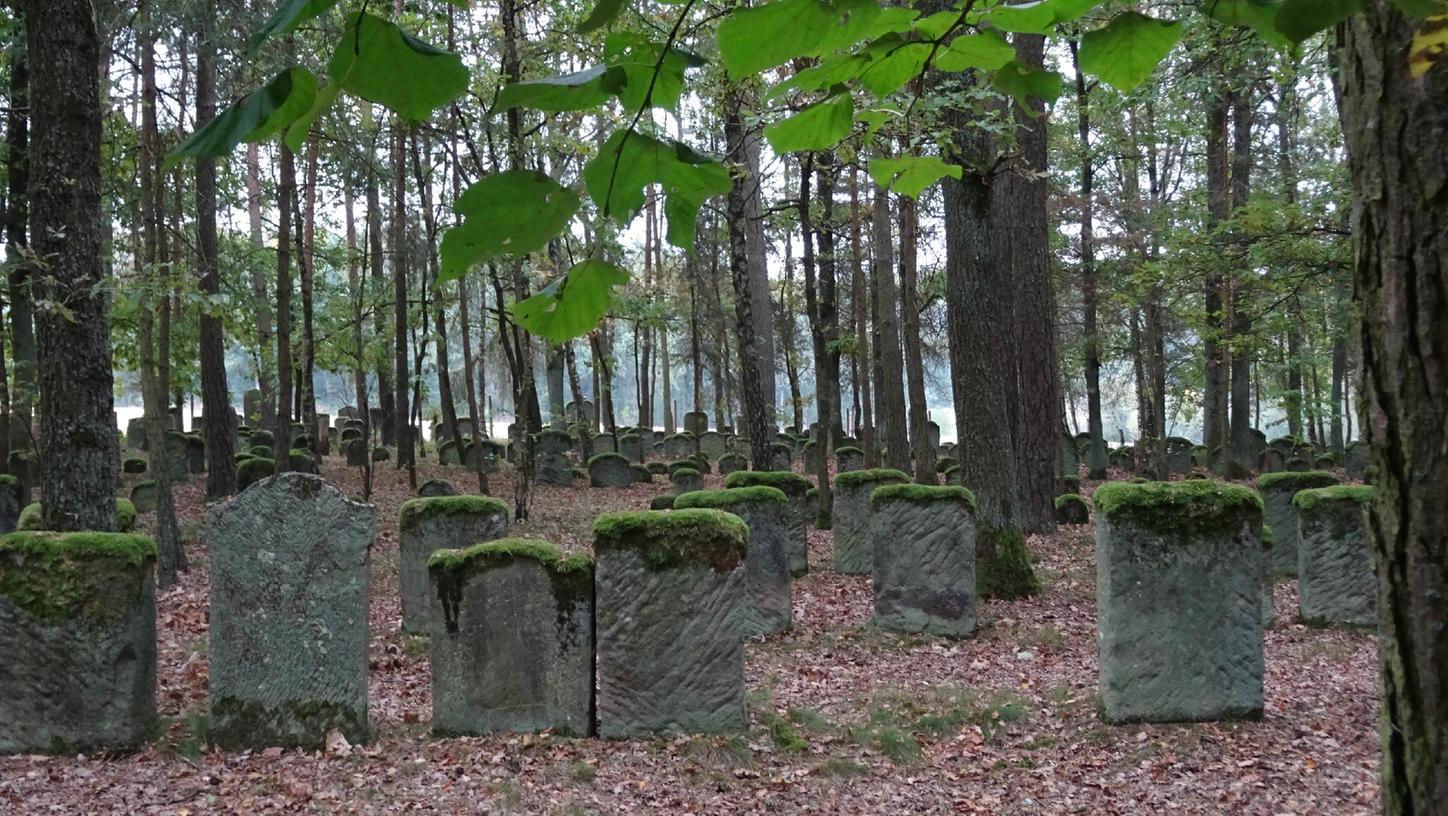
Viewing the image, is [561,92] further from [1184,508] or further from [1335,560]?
[1335,560]

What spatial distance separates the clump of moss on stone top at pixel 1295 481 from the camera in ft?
37.6

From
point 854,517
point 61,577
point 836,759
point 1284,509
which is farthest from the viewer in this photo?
point 1284,509

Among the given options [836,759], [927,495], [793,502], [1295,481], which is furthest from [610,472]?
[836,759]

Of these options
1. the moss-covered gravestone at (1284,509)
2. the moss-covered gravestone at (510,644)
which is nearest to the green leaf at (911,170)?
Result: the moss-covered gravestone at (510,644)

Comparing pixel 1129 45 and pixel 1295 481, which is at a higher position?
pixel 1129 45

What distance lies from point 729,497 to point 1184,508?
3.67m

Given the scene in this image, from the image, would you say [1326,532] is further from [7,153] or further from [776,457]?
[7,153]

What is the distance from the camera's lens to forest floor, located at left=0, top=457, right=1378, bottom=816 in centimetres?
496

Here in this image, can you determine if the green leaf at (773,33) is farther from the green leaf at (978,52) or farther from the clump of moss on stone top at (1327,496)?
the clump of moss on stone top at (1327,496)

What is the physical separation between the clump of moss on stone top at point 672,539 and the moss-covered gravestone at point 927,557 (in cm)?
275

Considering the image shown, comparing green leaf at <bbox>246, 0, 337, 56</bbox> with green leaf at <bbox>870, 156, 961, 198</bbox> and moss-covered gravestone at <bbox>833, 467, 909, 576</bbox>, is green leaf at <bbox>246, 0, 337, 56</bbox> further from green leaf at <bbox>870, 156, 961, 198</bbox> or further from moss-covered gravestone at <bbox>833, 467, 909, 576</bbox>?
moss-covered gravestone at <bbox>833, 467, 909, 576</bbox>

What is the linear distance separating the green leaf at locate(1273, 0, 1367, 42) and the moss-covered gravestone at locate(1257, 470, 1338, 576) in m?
11.5

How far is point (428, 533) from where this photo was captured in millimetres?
8719

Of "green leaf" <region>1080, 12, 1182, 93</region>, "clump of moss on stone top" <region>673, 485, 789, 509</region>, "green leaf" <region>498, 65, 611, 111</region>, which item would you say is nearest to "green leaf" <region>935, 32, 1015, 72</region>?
"green leaf" <region>1080, 12, 1182, 93</region>
